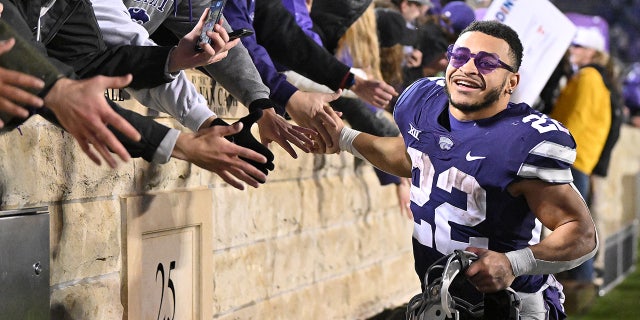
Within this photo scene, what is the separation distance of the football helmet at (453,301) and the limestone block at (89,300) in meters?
0.76

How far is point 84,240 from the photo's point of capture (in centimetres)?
243

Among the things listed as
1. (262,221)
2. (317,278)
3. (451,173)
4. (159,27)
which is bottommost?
(317,278)

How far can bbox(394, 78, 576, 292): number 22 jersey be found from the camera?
2410 millimetres

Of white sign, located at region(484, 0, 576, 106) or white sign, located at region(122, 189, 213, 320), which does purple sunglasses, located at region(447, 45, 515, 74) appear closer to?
white sign, located at region(484, 0, 576, 106)

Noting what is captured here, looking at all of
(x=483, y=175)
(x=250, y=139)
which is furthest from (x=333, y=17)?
(x=250, y=139)

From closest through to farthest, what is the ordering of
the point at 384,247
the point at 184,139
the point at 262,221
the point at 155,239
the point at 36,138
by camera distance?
the point at 184,139
the point at 36,138
the point at 155,239
the point at 262,221
the point at 384,247

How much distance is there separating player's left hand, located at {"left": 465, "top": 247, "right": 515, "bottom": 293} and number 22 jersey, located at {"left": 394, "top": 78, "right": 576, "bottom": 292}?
0.65ft

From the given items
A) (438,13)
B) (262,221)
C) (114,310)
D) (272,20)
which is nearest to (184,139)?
(114,310)

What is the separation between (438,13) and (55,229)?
2.20 meters

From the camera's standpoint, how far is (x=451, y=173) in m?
2.50

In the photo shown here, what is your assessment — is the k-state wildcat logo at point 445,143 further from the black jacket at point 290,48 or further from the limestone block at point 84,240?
the limestone block at point 84,240

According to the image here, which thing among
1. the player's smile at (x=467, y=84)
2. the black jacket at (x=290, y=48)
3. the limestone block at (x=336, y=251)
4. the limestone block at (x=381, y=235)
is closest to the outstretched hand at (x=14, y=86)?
the player's smile at (x=467, y=84)

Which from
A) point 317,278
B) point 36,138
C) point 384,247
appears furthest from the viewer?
point 384,247

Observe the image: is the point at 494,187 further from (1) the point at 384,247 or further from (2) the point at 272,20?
(1) the point at 384,247
